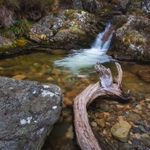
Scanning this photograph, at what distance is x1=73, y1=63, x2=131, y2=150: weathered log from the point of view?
6.97 ft

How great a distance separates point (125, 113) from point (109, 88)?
0.63m

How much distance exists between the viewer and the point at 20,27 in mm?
7738

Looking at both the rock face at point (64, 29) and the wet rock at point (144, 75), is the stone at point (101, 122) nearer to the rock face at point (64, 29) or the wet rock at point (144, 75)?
the wet rock at point (144, 75)

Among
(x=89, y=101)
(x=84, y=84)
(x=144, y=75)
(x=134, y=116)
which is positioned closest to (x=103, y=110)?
(x=89, y=101)

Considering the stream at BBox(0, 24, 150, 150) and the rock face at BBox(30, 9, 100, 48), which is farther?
the rock face at BBox(30, 9, 100, 48)

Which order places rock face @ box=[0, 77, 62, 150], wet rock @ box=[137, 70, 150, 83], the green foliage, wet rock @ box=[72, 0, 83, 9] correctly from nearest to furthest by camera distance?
rock face @ box=[0, 77, 62, 150] → wet rock @ box=[137, 70, 150, 83] → the green foliage → wet rock @ box=[72, 0, 83, 9]

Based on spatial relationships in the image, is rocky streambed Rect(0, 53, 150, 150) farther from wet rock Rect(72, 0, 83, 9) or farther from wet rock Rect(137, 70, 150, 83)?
wet rock Rect(72, 0, 83, 9)

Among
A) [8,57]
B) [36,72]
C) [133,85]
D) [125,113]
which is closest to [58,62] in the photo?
[36,72]

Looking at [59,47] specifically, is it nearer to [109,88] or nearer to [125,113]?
[109,88]

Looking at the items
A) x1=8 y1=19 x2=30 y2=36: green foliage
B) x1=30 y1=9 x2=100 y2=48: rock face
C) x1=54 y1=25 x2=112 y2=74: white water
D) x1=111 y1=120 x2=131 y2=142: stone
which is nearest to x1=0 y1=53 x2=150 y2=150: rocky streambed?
x1=111 y1=120 x2=131 y2=142: stone

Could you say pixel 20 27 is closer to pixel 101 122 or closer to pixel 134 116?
pixel 101 122

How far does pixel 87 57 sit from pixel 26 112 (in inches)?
214

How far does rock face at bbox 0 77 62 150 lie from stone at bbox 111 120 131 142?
45.7 inches

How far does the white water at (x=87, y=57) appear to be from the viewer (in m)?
6.07
